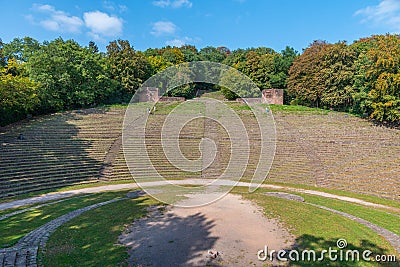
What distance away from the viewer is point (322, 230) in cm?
848

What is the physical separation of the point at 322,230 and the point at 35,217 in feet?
32.6

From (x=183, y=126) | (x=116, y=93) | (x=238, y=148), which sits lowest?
(x=238, y=148)

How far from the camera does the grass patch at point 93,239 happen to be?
259 inches

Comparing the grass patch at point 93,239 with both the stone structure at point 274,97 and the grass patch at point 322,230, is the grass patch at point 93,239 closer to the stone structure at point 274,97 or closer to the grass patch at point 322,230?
the grass patch at point 322,230

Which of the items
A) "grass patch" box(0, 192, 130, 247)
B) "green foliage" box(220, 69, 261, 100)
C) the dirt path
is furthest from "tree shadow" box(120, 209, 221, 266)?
"green foliage" box(220, 69, 261, 100)

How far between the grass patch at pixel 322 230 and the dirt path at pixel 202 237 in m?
0.47

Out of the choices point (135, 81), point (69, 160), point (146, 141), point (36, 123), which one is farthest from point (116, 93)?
point (69, 160)

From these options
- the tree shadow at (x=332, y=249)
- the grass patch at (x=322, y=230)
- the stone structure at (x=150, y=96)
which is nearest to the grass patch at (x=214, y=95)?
the stone structure at (x=150, y=96)

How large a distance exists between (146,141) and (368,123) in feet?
73.1

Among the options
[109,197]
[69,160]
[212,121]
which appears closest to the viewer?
[109,197]

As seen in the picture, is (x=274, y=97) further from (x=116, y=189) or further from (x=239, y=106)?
(x=116, y=189)

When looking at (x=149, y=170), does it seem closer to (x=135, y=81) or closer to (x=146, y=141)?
(x=146, y=141)

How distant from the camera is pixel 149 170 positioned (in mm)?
19469

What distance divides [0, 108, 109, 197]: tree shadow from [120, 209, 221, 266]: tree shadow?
30.9ft
